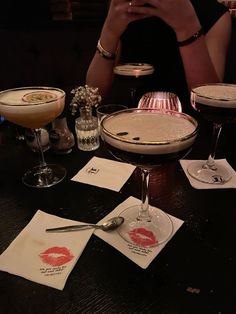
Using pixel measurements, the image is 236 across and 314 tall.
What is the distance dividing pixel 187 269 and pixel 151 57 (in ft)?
5.27

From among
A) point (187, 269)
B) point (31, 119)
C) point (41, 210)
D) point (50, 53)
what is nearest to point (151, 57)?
point (50, 53)

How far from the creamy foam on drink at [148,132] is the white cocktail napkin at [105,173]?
23cm

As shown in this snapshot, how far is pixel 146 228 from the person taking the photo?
0.76 meters

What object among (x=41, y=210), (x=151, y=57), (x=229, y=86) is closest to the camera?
(x=41, y=210)

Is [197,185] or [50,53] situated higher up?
[50,53]

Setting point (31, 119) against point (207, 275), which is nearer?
point (207, 275)

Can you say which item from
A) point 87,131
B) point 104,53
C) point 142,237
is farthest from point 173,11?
point 142,237

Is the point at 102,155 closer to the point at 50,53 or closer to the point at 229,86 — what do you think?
the point at 229,86

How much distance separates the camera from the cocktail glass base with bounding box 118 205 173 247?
0.70 metres

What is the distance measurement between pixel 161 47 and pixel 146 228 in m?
1.46

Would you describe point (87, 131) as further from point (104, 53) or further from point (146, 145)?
point (104, 53)

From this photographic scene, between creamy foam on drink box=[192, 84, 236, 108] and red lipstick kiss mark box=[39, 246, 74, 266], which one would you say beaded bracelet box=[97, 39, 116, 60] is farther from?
red lipstick kiss mark box=[39, 246, 74, 266]

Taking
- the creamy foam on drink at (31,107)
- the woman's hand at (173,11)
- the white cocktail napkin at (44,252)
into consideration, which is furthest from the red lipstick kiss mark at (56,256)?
the woman's hand at (173,11)

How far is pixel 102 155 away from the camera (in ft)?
3.60
